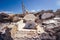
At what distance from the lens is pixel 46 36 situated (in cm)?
590

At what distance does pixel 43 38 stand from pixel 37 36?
321 millimetres

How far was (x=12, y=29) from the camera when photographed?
6.76 meters

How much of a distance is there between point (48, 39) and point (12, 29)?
215 centimetres

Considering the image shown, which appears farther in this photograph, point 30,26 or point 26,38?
point 30,26

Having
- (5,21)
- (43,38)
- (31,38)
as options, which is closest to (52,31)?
(43,38)

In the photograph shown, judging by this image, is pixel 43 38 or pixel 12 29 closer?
pixel 43 38

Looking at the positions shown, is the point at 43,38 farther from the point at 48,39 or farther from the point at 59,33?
the point at 59,33

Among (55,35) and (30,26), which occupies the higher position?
(30,26)

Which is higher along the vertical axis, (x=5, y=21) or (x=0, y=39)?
(x=5, y=21)

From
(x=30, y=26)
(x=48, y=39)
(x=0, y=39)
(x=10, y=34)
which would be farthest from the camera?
(x=0, y=39)

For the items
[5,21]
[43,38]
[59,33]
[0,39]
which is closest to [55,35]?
[59,33]

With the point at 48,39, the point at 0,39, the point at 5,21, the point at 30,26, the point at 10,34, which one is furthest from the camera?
the point at 5,21

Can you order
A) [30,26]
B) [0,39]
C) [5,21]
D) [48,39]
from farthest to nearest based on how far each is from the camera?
[5,21], [0,39], [30,26], [48,39]

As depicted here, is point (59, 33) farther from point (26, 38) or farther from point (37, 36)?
point (26, 38)
